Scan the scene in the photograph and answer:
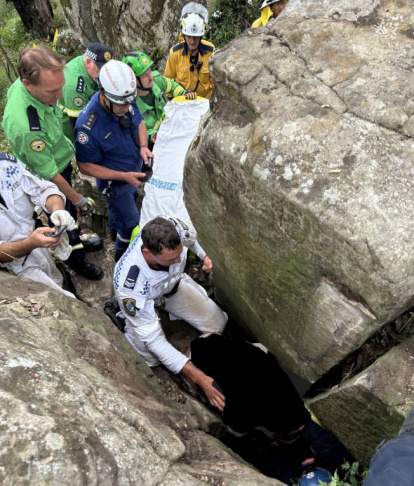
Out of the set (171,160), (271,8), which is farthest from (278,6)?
(171,160)

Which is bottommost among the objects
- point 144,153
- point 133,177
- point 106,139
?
point 133,177

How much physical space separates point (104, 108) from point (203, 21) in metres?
2.68

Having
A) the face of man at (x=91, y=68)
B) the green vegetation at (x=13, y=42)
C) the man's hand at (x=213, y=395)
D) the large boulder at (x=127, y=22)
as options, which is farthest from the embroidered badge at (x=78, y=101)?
the green vegetation at (x=13, y=42)

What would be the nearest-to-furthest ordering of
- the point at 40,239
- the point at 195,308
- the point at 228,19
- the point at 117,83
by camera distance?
the point at 40,239 < the point at 117,83 < the point at 195,308 < the point at 228,19

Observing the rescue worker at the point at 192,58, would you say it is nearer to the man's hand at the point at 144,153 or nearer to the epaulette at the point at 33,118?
the man's hand at the point at 144,153

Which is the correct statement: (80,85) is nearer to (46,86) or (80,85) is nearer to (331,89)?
(46,86)

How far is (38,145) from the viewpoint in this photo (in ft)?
14.2

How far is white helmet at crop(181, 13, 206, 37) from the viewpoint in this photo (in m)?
6.53

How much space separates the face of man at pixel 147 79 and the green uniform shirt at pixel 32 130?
5.48ft

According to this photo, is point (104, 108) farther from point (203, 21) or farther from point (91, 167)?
point (203, 21)

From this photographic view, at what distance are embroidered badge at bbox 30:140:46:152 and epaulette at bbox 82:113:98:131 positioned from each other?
28.8 inches

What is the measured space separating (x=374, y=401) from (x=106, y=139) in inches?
153

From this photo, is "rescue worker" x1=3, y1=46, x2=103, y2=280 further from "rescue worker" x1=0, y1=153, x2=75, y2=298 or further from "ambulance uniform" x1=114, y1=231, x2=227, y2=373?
"ambulance uniform" x1=114, y1=231, x2=227, y2=373

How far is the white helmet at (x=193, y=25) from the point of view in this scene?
257 inches
